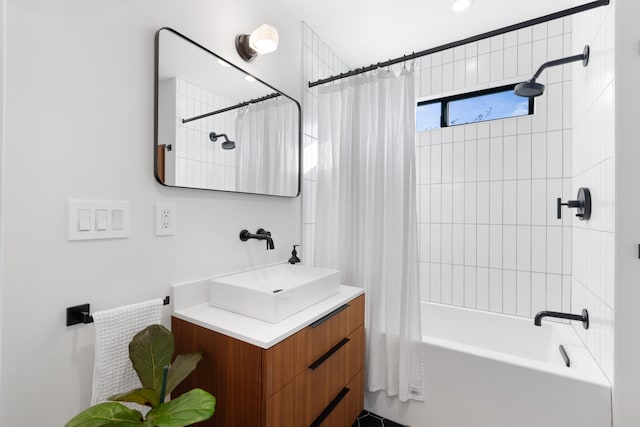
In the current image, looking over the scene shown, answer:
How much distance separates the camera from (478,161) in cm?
235

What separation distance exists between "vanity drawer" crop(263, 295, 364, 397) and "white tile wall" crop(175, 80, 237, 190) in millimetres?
763

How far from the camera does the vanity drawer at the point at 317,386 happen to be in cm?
103

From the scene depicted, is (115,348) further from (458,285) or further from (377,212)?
(458,285)

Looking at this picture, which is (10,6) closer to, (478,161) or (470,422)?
(470,422)

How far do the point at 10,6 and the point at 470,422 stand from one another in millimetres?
2425

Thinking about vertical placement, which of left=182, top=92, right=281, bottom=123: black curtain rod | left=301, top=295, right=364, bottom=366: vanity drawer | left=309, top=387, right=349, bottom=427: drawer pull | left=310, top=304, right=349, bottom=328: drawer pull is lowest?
left=309, top=387, right=349, bottom=427: drawer pull

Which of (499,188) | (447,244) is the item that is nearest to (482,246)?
(447,244)

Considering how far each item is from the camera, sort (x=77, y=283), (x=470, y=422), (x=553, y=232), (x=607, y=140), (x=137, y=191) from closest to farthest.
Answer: (x=77, y=283), (x=137, y=191), (x=607, y=140), (x=470, y=422), (x=553, y=232)

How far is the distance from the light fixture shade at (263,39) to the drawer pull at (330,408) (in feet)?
5.71

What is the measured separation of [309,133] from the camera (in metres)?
2.09

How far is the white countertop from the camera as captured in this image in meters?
1.01

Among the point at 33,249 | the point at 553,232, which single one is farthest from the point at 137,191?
the point at 553,232

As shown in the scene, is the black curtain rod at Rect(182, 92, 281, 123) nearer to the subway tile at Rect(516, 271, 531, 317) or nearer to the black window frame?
the black window frame

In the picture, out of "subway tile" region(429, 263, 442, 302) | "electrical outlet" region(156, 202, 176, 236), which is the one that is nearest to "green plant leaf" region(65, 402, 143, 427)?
"electrical outlet" region(156, 202, 176, 236)
